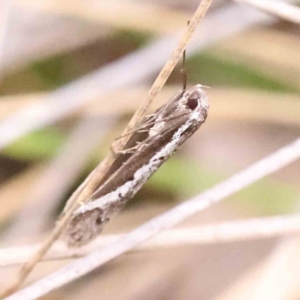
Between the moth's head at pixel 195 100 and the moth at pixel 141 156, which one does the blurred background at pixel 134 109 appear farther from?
the moth's head at pixel 195 100

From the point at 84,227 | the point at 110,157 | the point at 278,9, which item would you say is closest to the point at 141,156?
the point at 110,157

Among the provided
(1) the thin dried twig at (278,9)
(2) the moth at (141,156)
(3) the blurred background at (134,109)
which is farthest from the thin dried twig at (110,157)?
(3) the blurred background at (134,109)

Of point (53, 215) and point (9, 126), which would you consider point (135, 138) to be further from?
point (53, 215)

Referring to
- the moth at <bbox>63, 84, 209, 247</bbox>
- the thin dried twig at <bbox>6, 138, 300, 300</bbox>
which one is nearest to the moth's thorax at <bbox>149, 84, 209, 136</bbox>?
the moth at <bbox>63, 84, 209, 247</bbox>

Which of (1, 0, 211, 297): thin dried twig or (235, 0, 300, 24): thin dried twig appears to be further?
(235, 0, 300, 24): thin dried twig

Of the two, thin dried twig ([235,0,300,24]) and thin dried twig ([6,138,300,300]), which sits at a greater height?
thin dried twig ([235,0,300,24])

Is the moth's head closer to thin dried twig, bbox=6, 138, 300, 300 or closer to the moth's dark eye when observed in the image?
the moth's dark eye

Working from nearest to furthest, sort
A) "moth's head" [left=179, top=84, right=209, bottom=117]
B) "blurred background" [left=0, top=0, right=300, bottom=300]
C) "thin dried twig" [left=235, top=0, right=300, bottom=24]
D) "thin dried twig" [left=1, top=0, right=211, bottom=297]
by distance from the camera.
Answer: "thin dried twig" [left=1, top=0, right=211, bottom=297] → "moth's head" [left=179, top=84, right=209, bottom=117] → "thin dried twig" [left=235, top=0, right=300, bottom=24] → "blurred background" [left=0, top=0, right=300, bottom=300]
